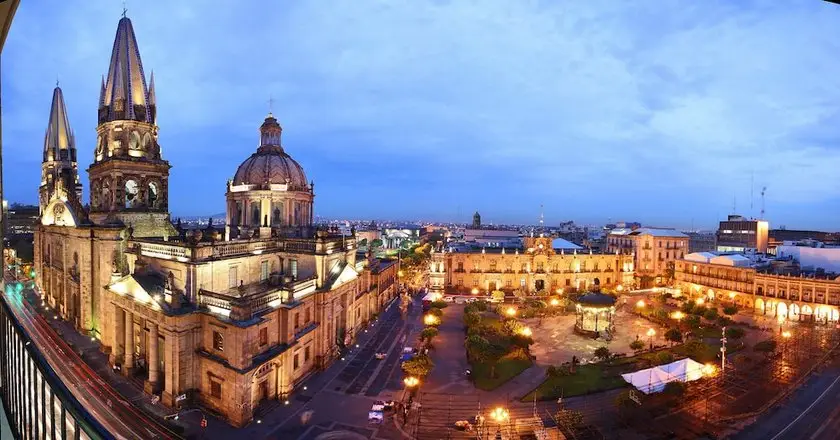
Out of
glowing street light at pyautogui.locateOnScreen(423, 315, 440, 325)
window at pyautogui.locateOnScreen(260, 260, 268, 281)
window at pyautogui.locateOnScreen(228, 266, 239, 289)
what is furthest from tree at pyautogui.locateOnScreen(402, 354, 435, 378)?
window at pyautogui.locateOnScreen(260, 260, 268, 281)

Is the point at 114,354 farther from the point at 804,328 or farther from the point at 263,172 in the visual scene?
the point at 804,328

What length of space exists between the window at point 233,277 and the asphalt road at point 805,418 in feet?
135

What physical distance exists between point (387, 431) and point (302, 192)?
1240 inches

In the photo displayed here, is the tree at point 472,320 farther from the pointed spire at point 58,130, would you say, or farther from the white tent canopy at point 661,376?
the pointed spire at point 58,130

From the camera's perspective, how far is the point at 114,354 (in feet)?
122

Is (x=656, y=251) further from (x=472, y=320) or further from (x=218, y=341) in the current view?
(x=218, y=341)

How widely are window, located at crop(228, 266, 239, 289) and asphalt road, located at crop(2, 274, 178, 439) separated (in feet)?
37.6

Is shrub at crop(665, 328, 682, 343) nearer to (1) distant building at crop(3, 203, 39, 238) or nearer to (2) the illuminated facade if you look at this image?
(2) the illuminated facade

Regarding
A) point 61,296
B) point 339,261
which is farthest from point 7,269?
point 339,261

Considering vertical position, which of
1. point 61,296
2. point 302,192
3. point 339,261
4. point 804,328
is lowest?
point 804,328

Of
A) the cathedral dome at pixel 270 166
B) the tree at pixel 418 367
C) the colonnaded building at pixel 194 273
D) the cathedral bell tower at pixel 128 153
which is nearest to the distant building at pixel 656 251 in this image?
the colonnaded building at pixel 194 273

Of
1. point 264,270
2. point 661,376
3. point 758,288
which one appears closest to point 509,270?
point 758,288

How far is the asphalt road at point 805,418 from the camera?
2961 cm

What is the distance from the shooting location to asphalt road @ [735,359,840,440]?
29.6 meters
